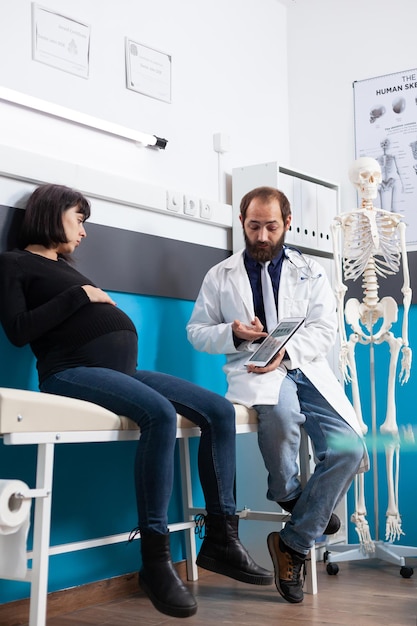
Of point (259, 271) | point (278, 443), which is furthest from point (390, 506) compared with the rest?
point (259, 271)

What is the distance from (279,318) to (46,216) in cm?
93

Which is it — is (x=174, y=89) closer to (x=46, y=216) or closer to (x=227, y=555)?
A: (x=46, y=216)

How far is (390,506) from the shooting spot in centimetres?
340

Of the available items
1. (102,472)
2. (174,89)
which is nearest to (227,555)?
(102,472)

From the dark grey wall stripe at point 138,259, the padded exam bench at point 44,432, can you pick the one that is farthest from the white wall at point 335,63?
the padded exam bench at point 44,432

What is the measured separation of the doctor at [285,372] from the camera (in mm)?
2793

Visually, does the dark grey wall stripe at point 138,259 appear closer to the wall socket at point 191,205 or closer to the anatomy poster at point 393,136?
the wall socket at point 191,205

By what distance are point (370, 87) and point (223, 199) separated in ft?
3.12

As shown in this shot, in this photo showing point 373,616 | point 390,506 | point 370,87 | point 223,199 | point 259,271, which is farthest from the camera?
point 370,87

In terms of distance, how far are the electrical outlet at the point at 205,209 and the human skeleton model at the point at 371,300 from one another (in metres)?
0.53

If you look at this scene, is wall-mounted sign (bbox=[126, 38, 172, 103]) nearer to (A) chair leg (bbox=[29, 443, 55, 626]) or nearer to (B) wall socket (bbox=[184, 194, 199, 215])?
(B) wall socket (bbox=[184, 194, 199, 215])

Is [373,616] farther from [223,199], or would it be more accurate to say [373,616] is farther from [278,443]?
[223,199]

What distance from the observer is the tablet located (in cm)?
274

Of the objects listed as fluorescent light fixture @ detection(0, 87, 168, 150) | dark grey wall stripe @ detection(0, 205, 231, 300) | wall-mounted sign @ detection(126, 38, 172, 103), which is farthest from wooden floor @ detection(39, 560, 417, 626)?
wall-mounted sign @ detection(126, 38, 172, 103)
